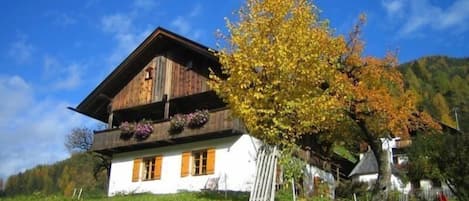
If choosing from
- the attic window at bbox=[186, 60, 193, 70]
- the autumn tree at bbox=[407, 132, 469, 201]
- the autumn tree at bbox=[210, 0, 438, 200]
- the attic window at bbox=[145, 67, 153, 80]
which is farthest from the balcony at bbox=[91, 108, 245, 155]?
the autumn tree at bbox=[407, 132, 469, 201]

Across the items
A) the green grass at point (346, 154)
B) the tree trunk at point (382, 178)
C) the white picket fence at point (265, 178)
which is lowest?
the white picket fence at point (265, 178)

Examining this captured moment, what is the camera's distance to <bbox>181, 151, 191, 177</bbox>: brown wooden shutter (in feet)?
93.8

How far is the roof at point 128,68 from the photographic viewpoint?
3170cm

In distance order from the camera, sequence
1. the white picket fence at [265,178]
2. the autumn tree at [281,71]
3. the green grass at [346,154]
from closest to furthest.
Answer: the white picket fence at [265,178] < the autumn tree at [281,71] < the green grass at [346,154]

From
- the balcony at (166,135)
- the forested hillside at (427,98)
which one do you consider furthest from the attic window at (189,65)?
the forested hillside at (427,98)

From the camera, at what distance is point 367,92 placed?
24.2 metres

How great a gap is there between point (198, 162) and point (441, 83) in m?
78.7

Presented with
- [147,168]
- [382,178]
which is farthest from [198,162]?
[382,178]

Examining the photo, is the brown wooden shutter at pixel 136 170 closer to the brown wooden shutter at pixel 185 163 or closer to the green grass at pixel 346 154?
the brown wooden shutter at pixel 185 163

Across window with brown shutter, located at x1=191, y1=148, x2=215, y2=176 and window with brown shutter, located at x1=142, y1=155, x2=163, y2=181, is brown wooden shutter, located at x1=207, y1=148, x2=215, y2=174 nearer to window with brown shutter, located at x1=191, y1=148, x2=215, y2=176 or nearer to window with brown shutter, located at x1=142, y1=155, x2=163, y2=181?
window with brown shutter, located at x1=191, y1=148, x2=215, y2=176

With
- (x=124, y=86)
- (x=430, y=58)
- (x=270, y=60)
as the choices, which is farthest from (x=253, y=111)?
(x=430, y=58)

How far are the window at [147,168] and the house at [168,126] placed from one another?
0.06 meters

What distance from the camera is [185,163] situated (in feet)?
94.5

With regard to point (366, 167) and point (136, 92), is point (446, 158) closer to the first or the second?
point (366, 167)
